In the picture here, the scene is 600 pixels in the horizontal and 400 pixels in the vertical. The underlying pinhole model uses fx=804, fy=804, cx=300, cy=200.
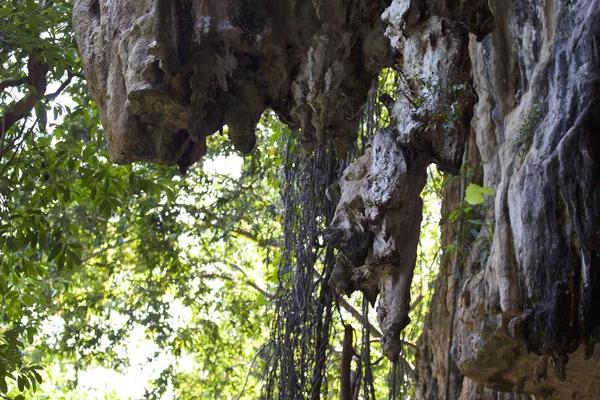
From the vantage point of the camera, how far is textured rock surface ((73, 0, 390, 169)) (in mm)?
2623

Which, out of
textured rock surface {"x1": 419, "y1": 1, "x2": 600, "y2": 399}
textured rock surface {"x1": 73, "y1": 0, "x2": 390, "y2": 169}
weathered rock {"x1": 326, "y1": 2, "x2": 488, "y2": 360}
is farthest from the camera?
textured rock surface {"x1": 73, "y1": 0, "x2": 390, "y2": 169}

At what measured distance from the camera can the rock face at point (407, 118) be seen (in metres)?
2.38

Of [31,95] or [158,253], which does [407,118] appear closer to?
[31,95]

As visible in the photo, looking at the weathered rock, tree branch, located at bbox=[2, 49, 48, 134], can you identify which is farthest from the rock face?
tree branch, located at bbox=[2, 49, 48, 134]

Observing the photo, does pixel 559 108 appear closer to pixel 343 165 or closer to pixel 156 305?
pixel 343 165

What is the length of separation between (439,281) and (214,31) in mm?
2112

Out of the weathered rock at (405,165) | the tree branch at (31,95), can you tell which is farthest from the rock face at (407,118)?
the tree branch at (31,95)

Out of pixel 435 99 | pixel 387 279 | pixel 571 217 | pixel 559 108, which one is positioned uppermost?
pixel 559 108

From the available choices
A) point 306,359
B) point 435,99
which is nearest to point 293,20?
point 435,99

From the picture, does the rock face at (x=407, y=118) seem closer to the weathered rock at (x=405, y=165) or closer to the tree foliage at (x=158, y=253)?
the weathered rock at (x=405, y=165)

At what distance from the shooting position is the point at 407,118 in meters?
2.39

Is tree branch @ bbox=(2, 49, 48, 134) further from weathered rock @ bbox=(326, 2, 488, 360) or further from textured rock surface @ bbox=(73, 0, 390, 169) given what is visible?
weathered rock @ bbox=(326, 2, 488, 360)

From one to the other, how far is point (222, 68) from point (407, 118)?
0.72 metres

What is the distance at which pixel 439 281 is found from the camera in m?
4.23
